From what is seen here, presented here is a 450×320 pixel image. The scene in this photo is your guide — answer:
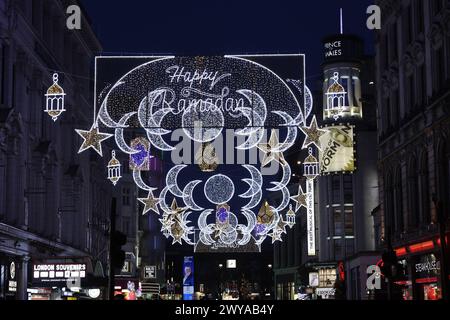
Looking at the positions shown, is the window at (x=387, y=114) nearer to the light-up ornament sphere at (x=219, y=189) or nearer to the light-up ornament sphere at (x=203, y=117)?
the light-up ornament sphere at (x=219, y=189)

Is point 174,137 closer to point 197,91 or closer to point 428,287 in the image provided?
point 197,91

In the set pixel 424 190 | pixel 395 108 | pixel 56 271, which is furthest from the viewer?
pixel 395 108

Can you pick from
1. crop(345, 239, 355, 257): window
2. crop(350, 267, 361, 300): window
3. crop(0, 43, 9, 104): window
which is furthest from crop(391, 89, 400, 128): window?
crop(345, 239, 355, 257): window

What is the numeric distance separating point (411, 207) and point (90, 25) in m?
32.9

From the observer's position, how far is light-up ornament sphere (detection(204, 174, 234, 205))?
129 feet

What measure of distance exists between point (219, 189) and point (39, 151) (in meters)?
13.0

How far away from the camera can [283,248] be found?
128875 mm

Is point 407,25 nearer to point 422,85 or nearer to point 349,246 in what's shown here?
point 422,85

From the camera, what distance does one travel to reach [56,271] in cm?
4069

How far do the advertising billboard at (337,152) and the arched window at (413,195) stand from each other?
1527 centimetres

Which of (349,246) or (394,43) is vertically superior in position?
(394,43)

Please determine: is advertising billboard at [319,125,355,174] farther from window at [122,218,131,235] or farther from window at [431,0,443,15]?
window at [122,218,131,235]

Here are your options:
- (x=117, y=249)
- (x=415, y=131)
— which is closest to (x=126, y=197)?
(x=415, y=131)

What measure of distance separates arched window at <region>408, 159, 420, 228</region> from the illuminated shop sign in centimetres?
1657
